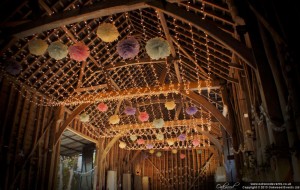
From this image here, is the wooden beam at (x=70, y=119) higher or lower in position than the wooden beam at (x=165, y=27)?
lower

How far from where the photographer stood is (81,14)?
4566 millimetres

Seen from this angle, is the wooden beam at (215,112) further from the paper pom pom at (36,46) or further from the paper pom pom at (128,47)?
the paper pom pom at (36,46)

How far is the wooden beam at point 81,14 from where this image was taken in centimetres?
439

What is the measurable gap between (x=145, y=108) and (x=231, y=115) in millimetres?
6220

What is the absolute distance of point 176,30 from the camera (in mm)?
6246

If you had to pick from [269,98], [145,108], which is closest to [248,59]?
[269,98]

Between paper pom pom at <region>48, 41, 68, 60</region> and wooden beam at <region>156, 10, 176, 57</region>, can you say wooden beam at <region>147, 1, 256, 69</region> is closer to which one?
wooden beam at <region>156, 10, 176, 57</region>

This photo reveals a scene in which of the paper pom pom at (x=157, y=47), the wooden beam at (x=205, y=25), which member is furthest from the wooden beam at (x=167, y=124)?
the wooden beam at (x=205, y=25)

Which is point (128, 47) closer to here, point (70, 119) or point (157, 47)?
point (157, 47)

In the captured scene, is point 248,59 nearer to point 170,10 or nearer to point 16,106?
point 170,10

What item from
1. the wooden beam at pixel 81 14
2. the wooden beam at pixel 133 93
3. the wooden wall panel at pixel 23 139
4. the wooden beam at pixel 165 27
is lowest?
the wooden wall panel at pixel 23 139

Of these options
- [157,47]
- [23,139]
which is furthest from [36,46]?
[23,139]

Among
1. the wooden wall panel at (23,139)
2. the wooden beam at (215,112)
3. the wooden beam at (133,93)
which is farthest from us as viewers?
the wooden beam at (133,93)

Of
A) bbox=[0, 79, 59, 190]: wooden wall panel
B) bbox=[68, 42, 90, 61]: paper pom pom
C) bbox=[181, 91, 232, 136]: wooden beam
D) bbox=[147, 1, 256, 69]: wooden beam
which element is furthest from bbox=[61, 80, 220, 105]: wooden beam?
bbox=[147, 1, 256, 69]: wooden beam
